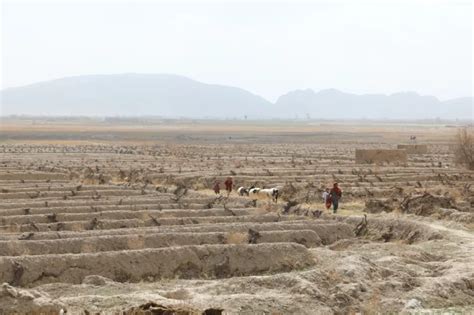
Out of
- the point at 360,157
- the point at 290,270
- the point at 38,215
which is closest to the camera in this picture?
the point at 290,270

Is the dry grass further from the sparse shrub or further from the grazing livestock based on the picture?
the sparse shrub

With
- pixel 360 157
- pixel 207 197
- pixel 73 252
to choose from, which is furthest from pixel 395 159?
pixel 73 252

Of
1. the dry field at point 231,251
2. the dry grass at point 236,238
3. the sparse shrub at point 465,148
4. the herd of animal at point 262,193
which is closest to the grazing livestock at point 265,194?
the herd of animal at point 262,193

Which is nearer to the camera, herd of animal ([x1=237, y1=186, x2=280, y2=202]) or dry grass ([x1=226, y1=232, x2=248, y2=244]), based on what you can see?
dry grass ([x1=226, y1=232, x2=248, y2=244])

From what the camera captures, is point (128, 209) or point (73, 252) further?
point (128, 209)

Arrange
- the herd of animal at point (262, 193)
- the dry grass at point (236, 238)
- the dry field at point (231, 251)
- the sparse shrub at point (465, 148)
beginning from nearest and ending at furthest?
the dry field at point (231, 251), the dry grass at point (236, 238), the herd of animal at point (262, 193), the sparse shrub at point (465, 148)

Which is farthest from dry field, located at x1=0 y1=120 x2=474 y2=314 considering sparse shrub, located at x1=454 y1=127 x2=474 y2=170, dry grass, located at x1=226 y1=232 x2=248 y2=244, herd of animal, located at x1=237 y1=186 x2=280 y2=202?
sparse shrub, located at x1=454 y1=127 x2=474 y2=170

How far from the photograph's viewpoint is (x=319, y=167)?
4856cm

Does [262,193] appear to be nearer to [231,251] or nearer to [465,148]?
[231,251]

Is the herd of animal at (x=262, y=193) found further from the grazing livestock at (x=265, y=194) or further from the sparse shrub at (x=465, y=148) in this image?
the sparse shrub at (x=465, y=148)

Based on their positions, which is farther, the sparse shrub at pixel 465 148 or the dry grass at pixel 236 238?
the sparse shrub at pixel 465 148

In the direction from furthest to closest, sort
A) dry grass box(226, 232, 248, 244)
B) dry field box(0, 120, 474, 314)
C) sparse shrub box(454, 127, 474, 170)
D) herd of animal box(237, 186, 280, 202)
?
sparse shrub box(454, 127, 474, 170)
herd of animal box(237, 186, 280, 202)
dry grass box(226, 232, 248, 244)
dry field box(0, 120, 474, 314)

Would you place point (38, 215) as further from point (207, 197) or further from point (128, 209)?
point (207, 197)

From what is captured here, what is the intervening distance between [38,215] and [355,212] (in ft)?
36.0
